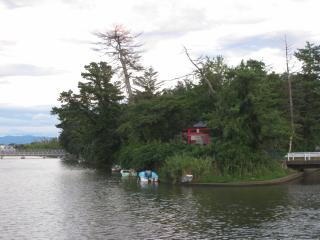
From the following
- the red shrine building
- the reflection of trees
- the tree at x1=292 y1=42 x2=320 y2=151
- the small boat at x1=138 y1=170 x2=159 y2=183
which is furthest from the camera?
the tree at x1=292 y1=42 x2=320 y2=151

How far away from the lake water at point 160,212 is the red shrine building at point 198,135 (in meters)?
11.4

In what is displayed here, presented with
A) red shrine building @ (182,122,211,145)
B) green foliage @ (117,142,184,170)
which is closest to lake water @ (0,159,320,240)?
green foliage @ (117,142,184,170)

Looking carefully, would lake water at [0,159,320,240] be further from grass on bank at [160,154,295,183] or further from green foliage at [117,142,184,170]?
green foliage at [117,142,184,170]

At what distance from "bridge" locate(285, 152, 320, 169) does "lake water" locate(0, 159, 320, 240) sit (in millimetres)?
10277

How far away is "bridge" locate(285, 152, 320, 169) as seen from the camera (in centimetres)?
5647

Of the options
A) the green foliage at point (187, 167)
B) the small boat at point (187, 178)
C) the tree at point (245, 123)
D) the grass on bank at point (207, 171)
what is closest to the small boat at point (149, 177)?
the grass on bank at point (207, 171)

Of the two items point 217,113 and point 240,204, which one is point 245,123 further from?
point 240,204

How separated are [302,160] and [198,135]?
11.9m

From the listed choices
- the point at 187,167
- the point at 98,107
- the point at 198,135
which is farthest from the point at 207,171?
the point at 98,107

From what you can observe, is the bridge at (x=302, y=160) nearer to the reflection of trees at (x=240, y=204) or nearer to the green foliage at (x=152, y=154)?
the reflection of trees at (x=240, y=204)

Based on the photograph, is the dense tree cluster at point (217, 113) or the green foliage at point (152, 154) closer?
the dense tree cluster at point (217, 113)

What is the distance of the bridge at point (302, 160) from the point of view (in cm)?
5647

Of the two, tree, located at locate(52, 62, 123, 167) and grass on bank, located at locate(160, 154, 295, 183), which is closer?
grass on bank, located at locate(160, 154, 295, 183)

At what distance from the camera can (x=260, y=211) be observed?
3108cm
